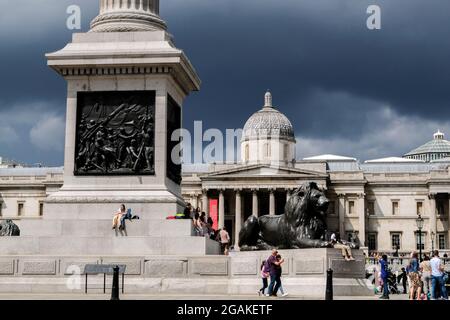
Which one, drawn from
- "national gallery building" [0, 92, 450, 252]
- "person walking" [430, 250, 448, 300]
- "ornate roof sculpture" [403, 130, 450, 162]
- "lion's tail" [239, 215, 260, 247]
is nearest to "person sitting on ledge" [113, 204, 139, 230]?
"lion's tail" [239, 215, 260, 247]

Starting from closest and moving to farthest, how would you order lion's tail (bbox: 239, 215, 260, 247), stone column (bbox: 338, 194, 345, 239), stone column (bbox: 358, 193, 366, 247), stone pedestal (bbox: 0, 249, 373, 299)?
1. stone pedestal (bbox: 0, 249, 373, 299)
2. lion's tail (bbox: 239, 215, 260, 247)
3. stone column (bbox: 358, 193, 366, 247)
4. stone column (bbox: 338, 194, 345, 239)

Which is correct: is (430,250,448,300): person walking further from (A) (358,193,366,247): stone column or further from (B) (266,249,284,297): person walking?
(A) (358,193,366,247): stone column

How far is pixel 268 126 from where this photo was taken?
128 m

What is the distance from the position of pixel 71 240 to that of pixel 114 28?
7.69m

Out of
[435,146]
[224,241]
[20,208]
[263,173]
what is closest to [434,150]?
[435,146]

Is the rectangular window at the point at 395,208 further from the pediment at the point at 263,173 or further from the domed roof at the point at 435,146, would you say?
the domed roof at the point at 435,146

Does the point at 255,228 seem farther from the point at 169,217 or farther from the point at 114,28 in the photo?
the point at 114,28

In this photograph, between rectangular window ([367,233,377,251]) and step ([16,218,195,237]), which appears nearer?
step ([16,218,195,237])

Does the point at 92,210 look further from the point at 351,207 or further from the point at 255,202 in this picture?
the point at 351,207

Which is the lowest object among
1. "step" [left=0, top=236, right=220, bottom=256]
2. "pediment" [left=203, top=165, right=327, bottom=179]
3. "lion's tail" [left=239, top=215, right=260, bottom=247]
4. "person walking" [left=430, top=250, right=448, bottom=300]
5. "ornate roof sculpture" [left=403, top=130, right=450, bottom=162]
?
"person walking" [left=430, top=250, right=448, bottom=300]

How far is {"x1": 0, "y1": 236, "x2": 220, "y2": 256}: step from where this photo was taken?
25.5 meters

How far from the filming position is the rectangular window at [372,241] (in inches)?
4729
